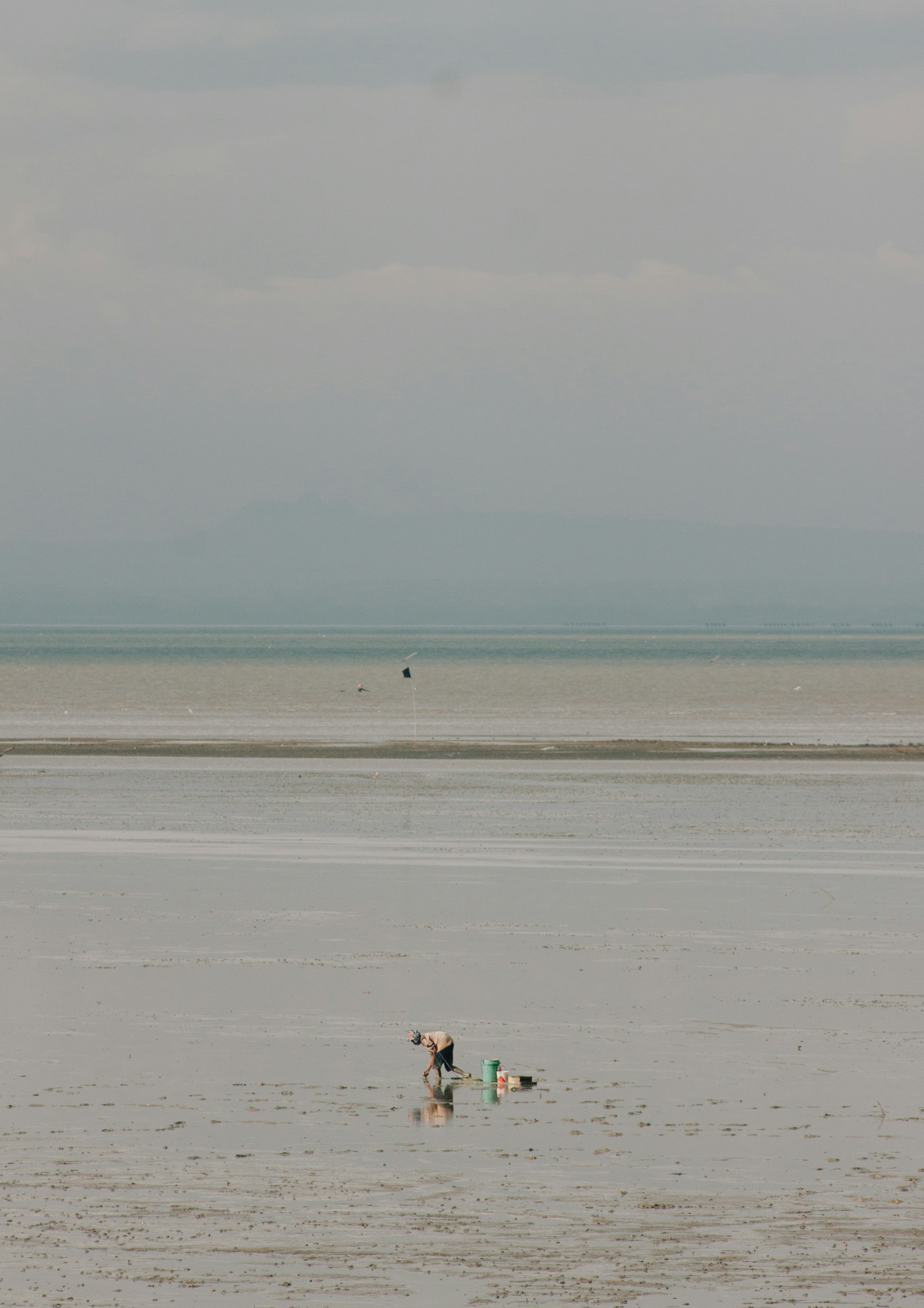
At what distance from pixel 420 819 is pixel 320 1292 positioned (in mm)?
29055

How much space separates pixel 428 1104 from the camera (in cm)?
1482

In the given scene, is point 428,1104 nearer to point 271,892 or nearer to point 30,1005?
point 30,1005

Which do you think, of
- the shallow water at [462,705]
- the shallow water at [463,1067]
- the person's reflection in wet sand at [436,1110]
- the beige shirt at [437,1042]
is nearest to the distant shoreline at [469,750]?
the shallow water at [462,705]

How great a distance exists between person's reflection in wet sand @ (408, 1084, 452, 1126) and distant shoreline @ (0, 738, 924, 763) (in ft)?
140

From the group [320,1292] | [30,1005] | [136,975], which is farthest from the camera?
[136,975]

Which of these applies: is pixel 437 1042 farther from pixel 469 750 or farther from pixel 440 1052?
pixel 469 750

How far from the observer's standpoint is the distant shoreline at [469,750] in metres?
59.9

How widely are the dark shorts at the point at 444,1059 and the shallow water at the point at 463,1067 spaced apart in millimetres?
257

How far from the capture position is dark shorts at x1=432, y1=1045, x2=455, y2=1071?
15312 mm

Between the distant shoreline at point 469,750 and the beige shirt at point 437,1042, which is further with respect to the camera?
the distant shoreline at point 469,750

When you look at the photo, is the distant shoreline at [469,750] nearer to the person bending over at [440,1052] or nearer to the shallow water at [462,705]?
the shallow water at [462,705]

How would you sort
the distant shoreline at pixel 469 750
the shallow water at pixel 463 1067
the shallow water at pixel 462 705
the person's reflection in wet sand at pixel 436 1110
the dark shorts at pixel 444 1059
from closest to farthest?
the shallow water at pixel 463 1067 → the person's reflection in wet sand at pixel 436 1110 → the dark shorts at pixel 444 1059 → the distant shoreline at pixel 469 750 → the shallow water at pixel 462 705

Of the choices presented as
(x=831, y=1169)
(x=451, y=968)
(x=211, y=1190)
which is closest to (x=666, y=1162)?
(x=831, y=1169)

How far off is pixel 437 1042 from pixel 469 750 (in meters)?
47.3
